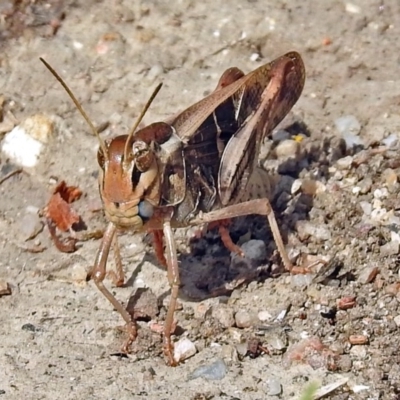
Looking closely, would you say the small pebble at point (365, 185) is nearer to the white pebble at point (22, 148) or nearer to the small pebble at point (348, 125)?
the small pebble at point (348, 125)

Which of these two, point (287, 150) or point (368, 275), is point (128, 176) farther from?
point (287, 150)

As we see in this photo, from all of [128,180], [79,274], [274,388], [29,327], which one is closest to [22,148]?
[79,274]

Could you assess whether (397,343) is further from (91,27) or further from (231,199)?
(91,27)

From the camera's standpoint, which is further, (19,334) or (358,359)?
(19,334)

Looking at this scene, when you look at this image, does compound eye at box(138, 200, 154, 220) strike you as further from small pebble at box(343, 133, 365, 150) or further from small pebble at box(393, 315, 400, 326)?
small pebble at box(343, 133, 365, 150)

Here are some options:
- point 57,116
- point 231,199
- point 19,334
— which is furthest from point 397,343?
point 57,116
